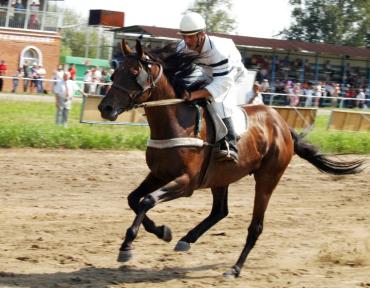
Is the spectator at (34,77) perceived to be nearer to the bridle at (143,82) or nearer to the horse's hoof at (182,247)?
the horse's hoof at (182,247)

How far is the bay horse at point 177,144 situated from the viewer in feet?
21.8

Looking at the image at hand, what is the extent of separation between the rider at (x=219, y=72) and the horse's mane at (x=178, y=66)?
0.29ft

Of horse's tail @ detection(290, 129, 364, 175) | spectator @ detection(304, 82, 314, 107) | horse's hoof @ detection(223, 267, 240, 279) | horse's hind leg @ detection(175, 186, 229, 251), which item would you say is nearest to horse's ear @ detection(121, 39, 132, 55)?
horse's hind leg @ detection(175, 186, 229, 251)

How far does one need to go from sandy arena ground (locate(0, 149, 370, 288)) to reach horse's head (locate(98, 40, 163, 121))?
1479 millimetres

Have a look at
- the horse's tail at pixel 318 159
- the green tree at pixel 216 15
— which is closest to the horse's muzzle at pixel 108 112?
the horse's tail at pixel 318 159

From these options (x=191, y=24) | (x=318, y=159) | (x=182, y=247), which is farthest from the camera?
(x=318, y=159)

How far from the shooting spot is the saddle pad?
7.52 metres

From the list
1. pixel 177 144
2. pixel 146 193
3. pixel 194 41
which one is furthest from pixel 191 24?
pixel 146 193

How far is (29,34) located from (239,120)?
111ft

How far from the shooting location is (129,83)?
6602mm

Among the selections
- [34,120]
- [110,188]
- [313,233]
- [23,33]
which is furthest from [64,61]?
[313,233]

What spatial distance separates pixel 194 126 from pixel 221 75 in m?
0.58

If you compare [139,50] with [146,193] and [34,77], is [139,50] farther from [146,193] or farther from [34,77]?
[34,77]

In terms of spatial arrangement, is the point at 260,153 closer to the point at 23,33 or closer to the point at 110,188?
the point at 110,188
